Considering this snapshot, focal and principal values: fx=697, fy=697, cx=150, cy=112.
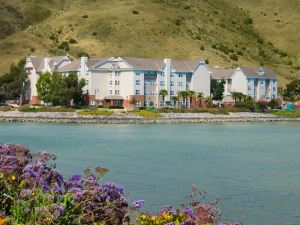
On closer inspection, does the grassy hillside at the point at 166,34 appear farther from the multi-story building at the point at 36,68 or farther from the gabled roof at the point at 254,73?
the gabled roof at the point at 254,73

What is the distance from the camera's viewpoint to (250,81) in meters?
124

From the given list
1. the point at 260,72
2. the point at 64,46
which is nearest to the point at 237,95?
the point at 260,72

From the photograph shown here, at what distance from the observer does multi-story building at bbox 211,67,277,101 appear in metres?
123

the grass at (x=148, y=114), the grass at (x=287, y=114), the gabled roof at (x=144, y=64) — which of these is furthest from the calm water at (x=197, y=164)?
the grass at (x=287, y=114)

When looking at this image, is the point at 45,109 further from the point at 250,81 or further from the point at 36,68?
the point at 250,81

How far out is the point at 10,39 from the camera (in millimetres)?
146625

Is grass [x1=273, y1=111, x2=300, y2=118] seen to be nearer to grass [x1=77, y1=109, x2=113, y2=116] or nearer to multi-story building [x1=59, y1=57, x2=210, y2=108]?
multi-story building [x1=59, y1=57, x2=210, y2=108]

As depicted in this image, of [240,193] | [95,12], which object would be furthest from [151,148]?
[95,12]

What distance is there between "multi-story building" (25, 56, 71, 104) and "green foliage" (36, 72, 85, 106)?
10271mm

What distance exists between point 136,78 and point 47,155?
9885 cm

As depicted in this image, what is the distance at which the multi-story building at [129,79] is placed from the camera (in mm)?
109125

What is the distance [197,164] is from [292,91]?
3886 inches

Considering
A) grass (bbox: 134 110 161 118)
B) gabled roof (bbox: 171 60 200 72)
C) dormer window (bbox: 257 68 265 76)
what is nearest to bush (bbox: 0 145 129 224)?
grass (bbox: 134 110 161 118)

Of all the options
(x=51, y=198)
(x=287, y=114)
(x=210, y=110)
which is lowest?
(x=287, y=114)
